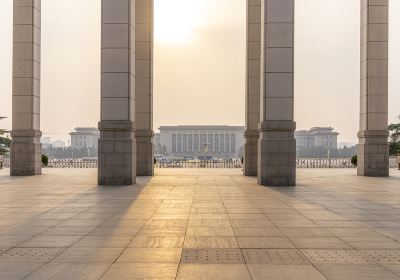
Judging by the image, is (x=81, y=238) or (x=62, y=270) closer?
(x=62, y=270)

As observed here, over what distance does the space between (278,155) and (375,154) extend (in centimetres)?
1098

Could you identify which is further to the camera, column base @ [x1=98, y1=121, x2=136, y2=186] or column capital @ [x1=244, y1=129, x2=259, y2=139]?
column capital @ [x1=244, y1=129, x2=259, y2=139]

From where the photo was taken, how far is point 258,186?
21.7m

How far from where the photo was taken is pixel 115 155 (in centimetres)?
2208

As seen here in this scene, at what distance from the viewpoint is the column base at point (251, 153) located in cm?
2953

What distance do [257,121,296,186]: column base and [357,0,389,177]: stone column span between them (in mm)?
10148

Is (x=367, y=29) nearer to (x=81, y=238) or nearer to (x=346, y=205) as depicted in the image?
(x=346, y=205)

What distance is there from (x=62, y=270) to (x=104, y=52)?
17.2 metres

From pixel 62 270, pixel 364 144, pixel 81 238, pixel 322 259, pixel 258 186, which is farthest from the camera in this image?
pixel 364 144

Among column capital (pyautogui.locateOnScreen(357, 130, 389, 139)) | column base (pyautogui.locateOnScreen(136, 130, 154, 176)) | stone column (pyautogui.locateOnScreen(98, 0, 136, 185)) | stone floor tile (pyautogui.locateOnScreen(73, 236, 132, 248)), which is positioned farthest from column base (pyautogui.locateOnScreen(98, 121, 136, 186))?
column capital (pyautogui.locateOnScreen(357, 130, 389, 139))

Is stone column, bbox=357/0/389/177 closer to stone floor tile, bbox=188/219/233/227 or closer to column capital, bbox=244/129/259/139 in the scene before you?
column capital, bbox=244/129/259/139

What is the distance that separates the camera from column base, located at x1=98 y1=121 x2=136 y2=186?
22016 millimetres

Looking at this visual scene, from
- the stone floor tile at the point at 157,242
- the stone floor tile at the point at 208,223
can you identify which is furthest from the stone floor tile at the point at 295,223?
the stone floor tile at the point at 157,242

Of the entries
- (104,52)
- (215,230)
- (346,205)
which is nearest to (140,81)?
(104,52)
